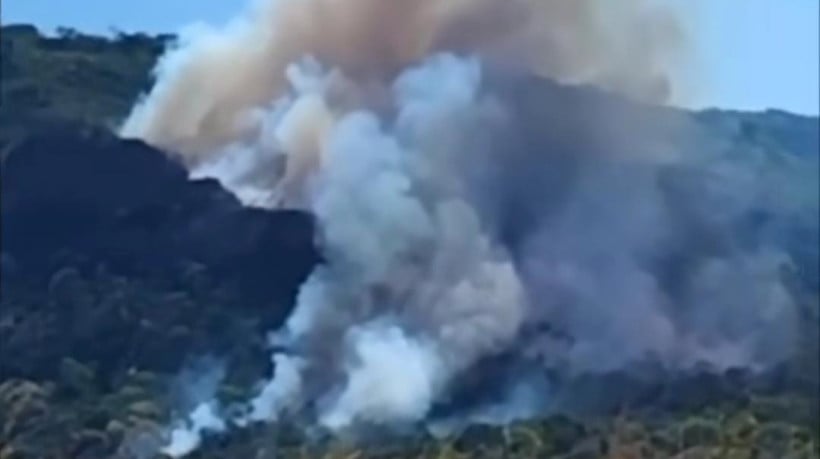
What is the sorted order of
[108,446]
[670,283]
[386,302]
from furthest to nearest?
[670,283] → [386,302] → [108,446]

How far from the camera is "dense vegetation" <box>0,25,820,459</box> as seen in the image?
15.0m

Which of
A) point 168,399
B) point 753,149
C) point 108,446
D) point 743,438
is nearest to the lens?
point 108,446

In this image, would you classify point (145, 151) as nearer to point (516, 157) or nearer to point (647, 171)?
point (516, 157)

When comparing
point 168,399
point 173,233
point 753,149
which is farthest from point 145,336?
point 753,149

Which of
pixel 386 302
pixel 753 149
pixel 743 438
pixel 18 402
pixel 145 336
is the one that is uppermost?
pixel 753 149

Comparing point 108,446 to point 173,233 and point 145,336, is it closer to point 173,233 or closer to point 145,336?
point 145,336

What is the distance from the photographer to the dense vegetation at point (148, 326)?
15000mm

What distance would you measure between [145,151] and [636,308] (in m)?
6.16

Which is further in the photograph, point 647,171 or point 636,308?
point 647,171

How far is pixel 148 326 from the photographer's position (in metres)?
17.8

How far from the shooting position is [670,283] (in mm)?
23234

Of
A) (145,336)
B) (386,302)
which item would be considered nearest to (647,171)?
(386,302)

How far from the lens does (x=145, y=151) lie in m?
21.1

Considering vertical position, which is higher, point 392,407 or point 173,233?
point 173,233
